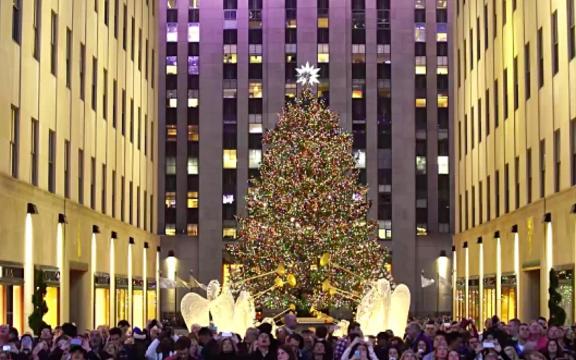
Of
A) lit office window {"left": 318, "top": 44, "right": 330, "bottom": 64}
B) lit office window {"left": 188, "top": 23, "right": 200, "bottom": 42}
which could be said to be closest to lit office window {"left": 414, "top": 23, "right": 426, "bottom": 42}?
lit office window {"left": 318, "top": 44, "right": 330, "bottom": 64}

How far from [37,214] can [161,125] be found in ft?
161

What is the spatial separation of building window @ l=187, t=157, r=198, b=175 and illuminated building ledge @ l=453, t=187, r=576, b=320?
1204 inches

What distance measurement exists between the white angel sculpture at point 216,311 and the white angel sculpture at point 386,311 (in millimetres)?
4308

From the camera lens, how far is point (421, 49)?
83.1m

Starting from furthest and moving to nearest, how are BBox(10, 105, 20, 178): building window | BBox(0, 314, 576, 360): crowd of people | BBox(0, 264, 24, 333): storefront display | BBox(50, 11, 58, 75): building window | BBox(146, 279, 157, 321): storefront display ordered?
BBox(146, 279, 157, 321): storefront display → BBox(50, 11, 58, 75): building window → BBox(10, 105, 20, 178): building window → BBox(0, 264, 24, 333): storefront display → BBox(0, 314, 576, 360): crowd of people

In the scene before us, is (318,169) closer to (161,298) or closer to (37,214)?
(37,214)

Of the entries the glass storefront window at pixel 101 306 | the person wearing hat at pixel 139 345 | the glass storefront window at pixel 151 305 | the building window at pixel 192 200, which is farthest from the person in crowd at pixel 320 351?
the building window at pixel 192 200

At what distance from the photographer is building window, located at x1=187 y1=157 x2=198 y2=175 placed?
82.1m

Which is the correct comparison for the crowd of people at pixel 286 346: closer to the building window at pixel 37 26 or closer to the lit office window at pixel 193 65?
the building window at pixel 37 26

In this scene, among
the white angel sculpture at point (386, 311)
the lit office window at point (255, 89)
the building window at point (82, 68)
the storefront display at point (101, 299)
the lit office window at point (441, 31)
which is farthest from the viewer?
the lit office window at point (441, 31)

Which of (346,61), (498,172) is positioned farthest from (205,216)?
(498,172)

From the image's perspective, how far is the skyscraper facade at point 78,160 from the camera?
31000mm

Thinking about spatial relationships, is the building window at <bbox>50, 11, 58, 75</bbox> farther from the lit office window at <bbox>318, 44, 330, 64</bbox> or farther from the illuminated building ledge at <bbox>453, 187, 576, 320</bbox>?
the lit office window at <bbox>318, 44, 330, 64</bbox>

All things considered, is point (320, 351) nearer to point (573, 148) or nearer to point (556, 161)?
point (573, 148)
